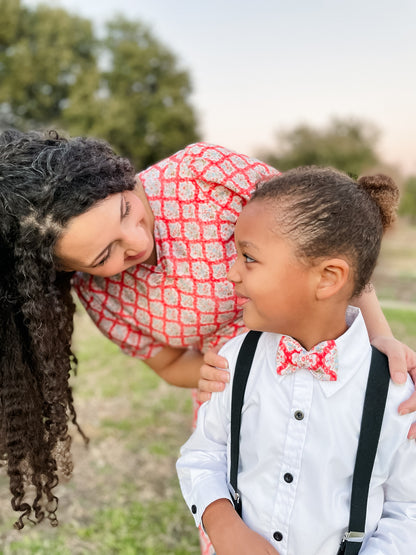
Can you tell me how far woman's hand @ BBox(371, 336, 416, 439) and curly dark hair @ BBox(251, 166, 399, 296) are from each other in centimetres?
19

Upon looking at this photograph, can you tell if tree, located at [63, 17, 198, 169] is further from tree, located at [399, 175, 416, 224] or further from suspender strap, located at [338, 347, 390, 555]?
suspender strap, located at [338, 347, 390, 555]

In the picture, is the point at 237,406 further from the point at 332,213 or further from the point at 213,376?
the point at 332,213

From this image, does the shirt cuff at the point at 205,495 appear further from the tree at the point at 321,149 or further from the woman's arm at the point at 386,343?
the tree at the point at 321,149

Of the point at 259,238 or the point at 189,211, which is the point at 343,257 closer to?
the point at 259,238

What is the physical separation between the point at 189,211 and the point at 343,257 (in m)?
0.69

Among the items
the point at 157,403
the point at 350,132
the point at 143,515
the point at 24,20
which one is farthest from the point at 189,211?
the point at 24,20

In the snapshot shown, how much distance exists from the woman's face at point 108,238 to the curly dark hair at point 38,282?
0.10ft

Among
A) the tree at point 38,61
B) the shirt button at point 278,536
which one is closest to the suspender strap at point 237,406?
the shirt button at point 278,536

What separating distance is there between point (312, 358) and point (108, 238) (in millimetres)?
722

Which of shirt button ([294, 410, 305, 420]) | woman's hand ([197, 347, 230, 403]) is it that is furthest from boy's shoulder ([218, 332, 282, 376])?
shirt button ([294, 410, 305, 420])

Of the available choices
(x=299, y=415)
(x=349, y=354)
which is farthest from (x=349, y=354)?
(x=299, y=415)

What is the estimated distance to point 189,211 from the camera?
1984mm

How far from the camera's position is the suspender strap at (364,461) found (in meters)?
1.41

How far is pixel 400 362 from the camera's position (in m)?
1.50
